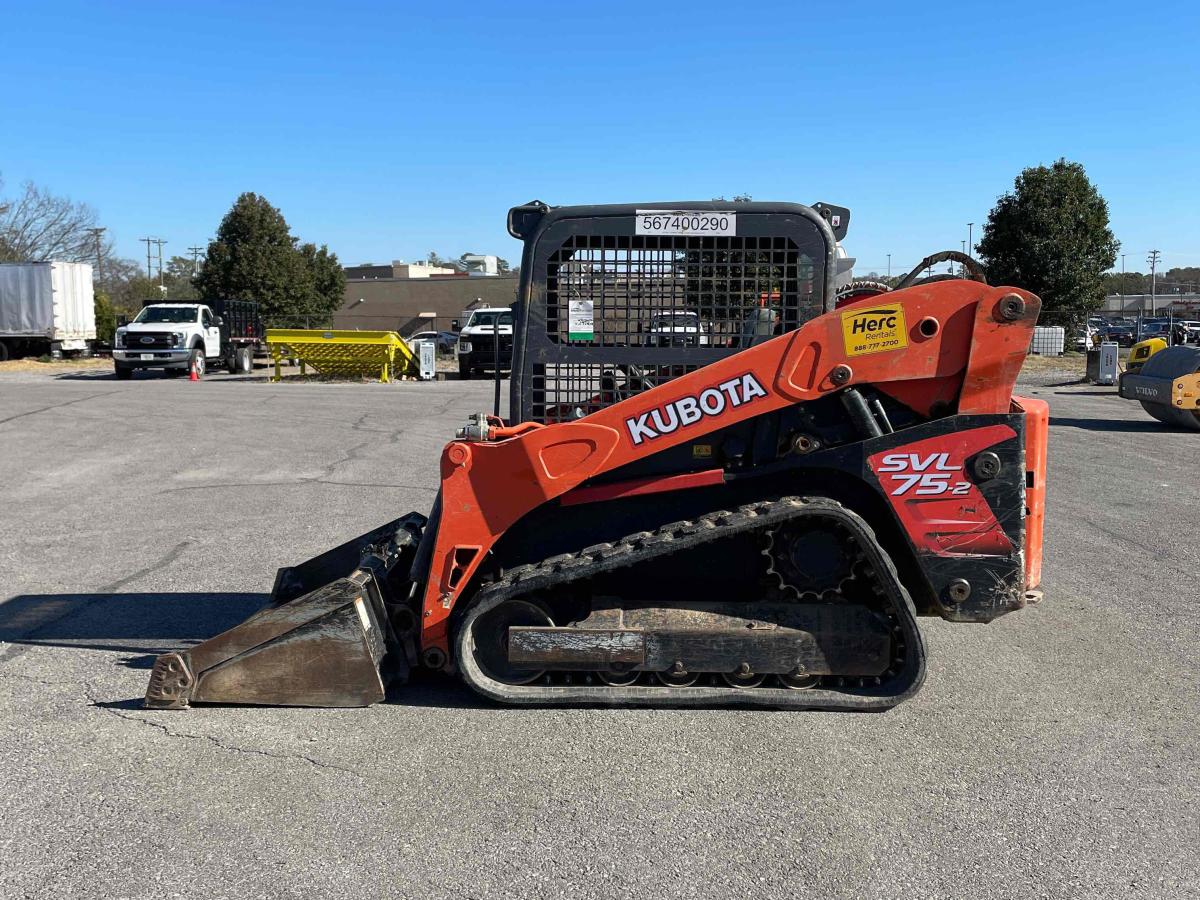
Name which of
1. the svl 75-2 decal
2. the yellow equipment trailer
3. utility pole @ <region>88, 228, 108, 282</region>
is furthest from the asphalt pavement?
utility pole @ <region>88, 228, 108, 282</region>

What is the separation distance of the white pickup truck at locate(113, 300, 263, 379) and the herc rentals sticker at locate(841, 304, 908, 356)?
2573 cm

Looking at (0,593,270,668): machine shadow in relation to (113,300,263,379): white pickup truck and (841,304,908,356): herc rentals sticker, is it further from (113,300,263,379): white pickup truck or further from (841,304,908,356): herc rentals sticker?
(113,300,263,379): white pickup truck

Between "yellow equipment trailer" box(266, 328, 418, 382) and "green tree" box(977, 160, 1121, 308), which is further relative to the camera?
"green tree" box(977, 160, 1121, 308)

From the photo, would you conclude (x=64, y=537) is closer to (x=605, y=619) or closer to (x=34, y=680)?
(x=34, y=680)

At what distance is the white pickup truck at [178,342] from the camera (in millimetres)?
27641

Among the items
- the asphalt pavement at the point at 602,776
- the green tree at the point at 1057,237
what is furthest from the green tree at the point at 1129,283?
the asphalt pavement at the point at 602,776

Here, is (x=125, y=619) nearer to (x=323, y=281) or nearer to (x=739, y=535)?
(x=739, y=535)

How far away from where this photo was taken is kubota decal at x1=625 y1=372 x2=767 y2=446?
15.1 feet

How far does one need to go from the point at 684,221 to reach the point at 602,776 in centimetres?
258

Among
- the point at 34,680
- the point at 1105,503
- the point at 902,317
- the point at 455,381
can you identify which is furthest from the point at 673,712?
the point at 455,381

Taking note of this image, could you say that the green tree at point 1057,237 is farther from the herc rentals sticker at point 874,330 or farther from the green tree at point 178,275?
the green tree at point 178,275

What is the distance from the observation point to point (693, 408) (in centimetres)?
463

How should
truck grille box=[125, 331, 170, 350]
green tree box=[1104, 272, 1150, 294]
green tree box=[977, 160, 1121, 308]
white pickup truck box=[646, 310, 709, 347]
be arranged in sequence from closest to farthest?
white pickup truck box=[646, 310, 709, 347] < truck grille box=[125, 331, 170, 350] < green tree box=[977, 160, 1121, 308] < green tree box=[1104, 272, 1150, 294]

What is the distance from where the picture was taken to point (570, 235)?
5.16 metres
